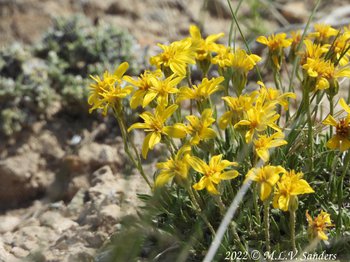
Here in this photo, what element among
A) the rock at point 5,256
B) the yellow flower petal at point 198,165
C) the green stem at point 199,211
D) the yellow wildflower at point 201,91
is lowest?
the rock at point 5,256

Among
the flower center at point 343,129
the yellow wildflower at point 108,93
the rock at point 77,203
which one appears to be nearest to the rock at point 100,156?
the rock at point 77,203

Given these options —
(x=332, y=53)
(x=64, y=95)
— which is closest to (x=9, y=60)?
(x=64, y=95)

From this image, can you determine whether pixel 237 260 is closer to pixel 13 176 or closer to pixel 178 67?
pixel 178 67

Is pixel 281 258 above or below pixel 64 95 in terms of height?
below

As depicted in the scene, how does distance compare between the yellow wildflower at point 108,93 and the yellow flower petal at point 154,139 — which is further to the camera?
the yellow wildflower at point 108,93

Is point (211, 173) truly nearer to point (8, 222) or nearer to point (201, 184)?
point (201, 184)

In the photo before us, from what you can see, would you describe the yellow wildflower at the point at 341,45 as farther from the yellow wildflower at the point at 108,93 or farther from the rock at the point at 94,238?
the rock at the point at 94,238
